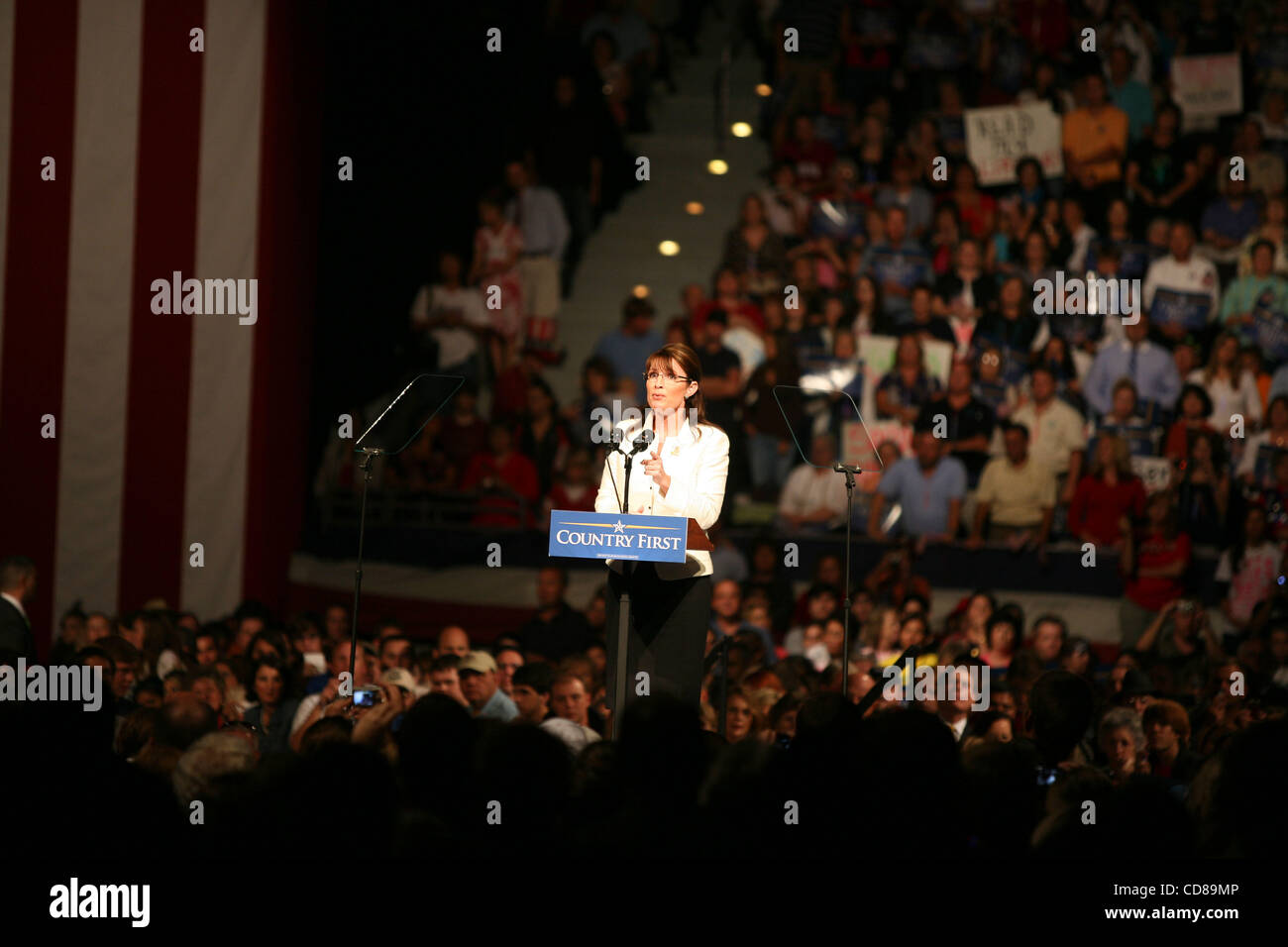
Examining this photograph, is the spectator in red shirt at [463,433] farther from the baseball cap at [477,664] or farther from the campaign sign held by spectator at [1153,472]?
the campaign sign held by spectator at [1153,472]

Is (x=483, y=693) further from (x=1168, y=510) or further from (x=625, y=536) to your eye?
(x=1168, y=510)

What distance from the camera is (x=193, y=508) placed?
1090 centimetres

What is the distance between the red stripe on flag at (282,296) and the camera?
11.0 meters

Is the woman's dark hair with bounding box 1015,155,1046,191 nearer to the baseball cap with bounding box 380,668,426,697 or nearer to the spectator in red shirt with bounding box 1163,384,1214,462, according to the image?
the spectator in red shirt with bounding box 1163,384,1214,462

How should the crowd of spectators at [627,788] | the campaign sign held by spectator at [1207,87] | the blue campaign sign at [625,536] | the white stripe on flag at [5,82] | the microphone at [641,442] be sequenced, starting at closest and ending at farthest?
the crowd of spectators at [627,788], the blue campaign sign at [625,536], the microphone at [641,442], the white stripe on flag at [5,82], the campaign sign held by spectator at [1207,87]

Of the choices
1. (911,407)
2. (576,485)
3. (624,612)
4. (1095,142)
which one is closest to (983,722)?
(624,612)

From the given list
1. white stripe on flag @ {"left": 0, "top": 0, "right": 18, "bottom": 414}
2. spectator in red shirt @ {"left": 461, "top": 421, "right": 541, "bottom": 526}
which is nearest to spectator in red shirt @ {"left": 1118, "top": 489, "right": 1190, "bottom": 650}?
spectator in red shirt @ {"left": 461, "top": 421, "right": 541, "bottom": 526}

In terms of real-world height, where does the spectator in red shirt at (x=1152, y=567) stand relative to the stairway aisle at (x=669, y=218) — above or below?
below

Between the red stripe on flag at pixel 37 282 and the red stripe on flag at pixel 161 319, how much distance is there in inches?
19.0

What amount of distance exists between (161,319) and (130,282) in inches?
12.6

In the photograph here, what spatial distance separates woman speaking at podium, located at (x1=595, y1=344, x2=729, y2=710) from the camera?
5.64m

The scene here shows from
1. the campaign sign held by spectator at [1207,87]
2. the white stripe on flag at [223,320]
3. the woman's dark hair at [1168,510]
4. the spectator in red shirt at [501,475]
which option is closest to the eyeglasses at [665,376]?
the spectator in red shirt at [501,475]
